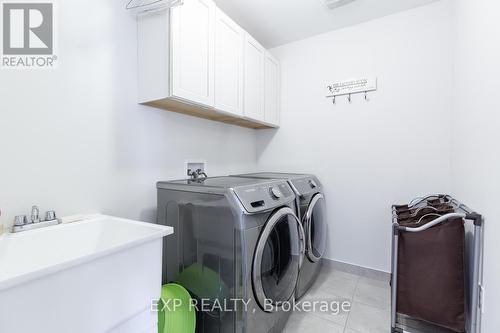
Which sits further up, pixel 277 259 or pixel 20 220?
pixel 20 220

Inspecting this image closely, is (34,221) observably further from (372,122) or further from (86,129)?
(372,122)

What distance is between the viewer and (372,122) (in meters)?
2.18

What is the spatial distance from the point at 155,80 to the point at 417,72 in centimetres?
215

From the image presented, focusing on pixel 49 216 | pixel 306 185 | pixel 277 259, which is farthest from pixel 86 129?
pixel 306 185

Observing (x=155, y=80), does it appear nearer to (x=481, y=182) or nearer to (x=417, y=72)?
(x=481, y=182)

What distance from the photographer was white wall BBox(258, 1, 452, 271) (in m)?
1.93

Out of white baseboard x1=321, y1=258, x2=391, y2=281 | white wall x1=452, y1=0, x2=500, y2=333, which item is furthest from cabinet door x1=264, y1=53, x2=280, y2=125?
white baseboard x1=321, y1=258, x2=391, y2=281

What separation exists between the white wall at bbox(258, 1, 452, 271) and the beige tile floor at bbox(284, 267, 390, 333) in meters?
0.24

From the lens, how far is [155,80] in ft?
4.79

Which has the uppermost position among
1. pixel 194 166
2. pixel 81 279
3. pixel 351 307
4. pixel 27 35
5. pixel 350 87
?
pixel 350 87

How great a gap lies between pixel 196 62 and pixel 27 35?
33.8 inches

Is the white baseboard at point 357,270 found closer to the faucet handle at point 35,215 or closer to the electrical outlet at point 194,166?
the electrical outlet at point 194,166

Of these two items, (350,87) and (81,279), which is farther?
(350,87)

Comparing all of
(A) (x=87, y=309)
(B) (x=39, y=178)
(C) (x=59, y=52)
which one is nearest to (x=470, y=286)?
(A) (x=87, y=309)
